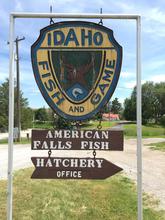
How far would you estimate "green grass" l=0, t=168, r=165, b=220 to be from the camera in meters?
6.48

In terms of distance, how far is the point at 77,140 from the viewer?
4.60 m

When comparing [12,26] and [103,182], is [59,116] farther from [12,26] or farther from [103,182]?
[103,182]

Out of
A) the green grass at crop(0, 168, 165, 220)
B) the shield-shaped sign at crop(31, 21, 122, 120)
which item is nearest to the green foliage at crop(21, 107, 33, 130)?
the green grass at crop(0, 168, 165, 220)

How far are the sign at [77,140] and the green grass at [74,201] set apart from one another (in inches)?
83.6

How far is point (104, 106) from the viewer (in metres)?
4.74

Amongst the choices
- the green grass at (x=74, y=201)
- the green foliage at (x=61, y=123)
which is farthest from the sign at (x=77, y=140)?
the green grass at (x=74, y=201)

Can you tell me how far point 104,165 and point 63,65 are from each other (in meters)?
1.30

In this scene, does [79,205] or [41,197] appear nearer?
[79,205]

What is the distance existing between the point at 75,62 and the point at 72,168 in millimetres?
1273

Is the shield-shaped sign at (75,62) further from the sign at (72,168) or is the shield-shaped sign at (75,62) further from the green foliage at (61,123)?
the sign at (72,168)

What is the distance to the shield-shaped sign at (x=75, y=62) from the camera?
4641 millimetres

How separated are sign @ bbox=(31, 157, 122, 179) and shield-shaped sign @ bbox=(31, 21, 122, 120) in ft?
1.78

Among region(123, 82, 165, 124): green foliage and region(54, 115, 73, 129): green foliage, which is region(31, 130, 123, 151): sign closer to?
region(54, 115, 73, 129): green foliage

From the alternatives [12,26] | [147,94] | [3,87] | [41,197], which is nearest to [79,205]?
[41,197]
